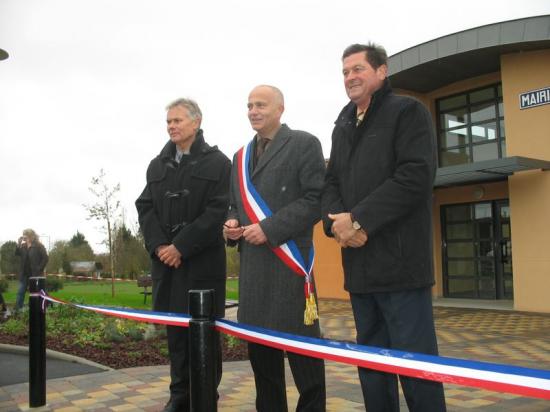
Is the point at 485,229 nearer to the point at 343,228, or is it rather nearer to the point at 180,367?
the point at 180,367

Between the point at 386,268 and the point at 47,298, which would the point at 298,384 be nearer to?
the point at 386,268

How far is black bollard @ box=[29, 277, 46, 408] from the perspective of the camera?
3.95 m

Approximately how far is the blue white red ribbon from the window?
1136 cm

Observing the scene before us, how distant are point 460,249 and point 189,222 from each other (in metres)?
12.1

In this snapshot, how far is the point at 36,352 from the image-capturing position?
396 cm

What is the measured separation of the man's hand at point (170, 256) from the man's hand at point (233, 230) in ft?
1.64

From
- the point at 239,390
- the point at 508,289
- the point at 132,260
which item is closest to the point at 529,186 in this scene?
the point at 508,289

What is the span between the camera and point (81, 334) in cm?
702

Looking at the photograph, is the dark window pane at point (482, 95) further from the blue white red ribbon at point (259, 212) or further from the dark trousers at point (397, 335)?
the dark trousers at point (397, 335)

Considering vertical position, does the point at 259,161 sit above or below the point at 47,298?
above

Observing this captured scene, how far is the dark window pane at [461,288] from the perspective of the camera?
1390 cm

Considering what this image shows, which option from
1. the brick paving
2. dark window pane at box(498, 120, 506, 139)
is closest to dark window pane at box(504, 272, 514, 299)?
dark window pane at box(498, 120, 506, 139)

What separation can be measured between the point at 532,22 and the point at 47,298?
10.9 meters

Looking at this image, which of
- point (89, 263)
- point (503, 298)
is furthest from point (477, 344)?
point (89, 263)
